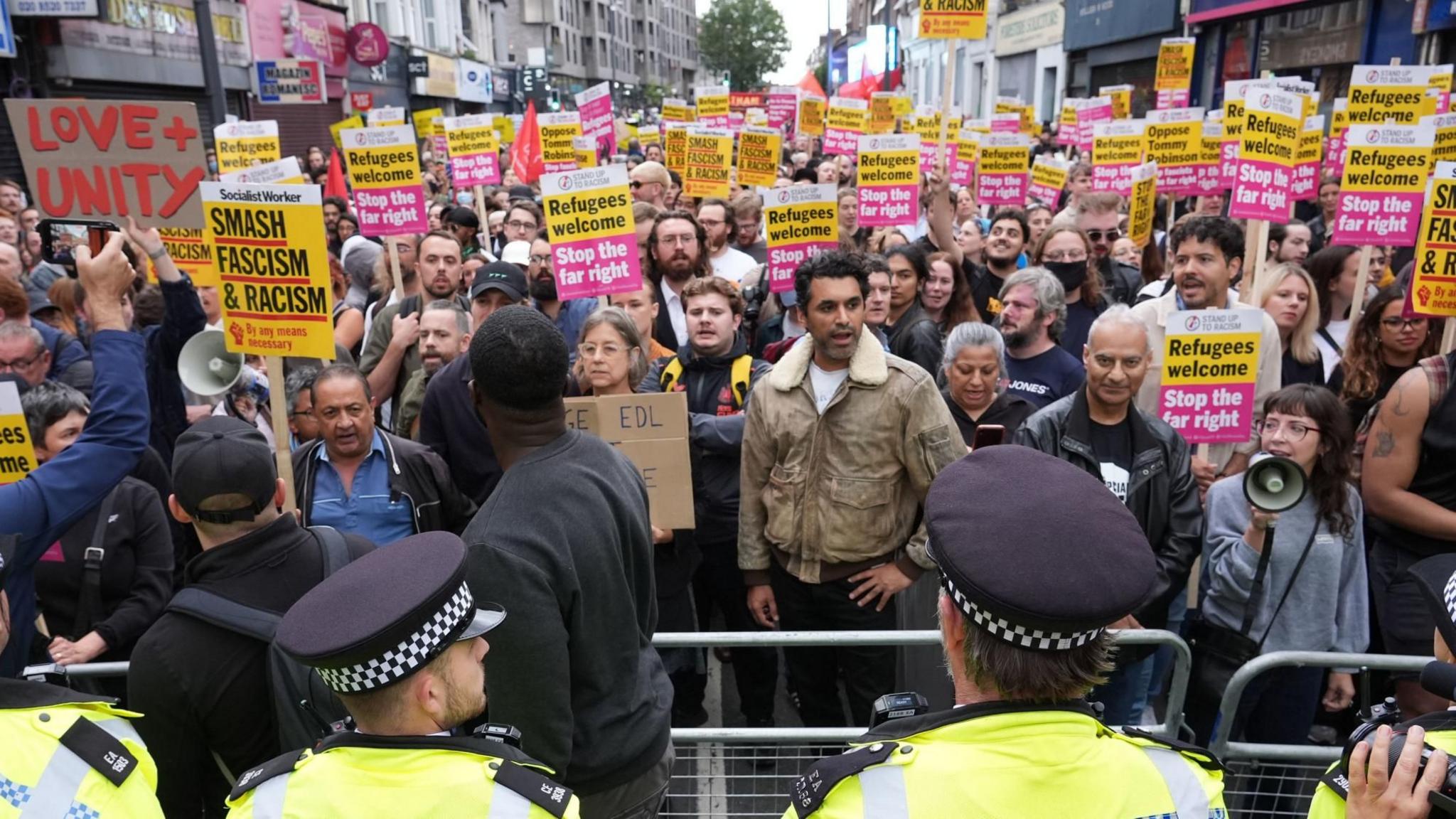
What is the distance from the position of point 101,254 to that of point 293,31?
97.2 feet

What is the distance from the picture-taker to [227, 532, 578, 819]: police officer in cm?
182

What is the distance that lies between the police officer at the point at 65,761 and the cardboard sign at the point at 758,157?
9.30m

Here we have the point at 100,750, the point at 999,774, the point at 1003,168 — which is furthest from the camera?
the point at 1003,168

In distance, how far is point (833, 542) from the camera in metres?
4.16

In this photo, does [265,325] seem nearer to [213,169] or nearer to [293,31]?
[213,169]

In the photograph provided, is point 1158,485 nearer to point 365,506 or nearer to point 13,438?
point 365,506

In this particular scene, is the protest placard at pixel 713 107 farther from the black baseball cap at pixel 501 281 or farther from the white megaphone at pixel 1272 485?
the white megaphone at pixel 1272 485

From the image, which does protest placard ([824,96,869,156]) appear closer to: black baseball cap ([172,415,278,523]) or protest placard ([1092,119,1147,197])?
protest placard ([1092,119,1147,197])

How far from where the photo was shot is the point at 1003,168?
36.5 ft

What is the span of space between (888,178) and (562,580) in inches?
265

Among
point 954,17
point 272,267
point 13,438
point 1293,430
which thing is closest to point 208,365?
point 272,267

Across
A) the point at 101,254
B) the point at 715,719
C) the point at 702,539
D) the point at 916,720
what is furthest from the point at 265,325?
the point at 916,720

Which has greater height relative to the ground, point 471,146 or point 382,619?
point 471,146

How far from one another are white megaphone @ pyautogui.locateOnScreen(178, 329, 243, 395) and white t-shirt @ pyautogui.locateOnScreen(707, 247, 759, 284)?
3.97 m
